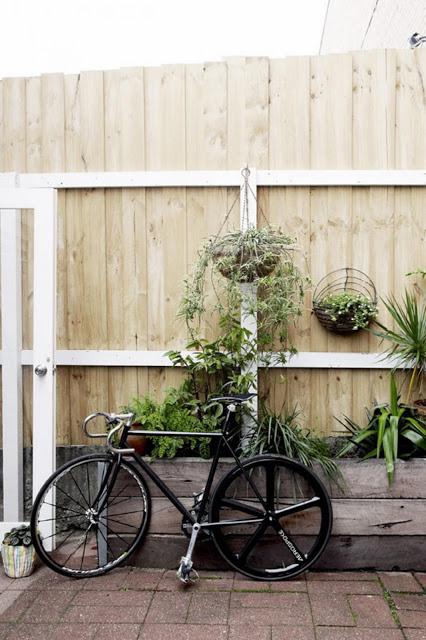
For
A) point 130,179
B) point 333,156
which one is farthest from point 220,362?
point 333,156

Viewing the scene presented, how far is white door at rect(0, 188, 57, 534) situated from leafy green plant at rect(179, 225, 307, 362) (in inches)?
30.6

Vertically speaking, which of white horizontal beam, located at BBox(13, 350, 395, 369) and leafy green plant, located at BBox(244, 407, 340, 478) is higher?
white horizontal beam, located at BBox(13, 350, 395, 369)

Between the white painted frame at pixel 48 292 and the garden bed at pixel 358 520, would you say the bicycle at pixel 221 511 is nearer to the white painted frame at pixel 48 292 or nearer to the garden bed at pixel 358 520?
the garden bed at pixel 358 520

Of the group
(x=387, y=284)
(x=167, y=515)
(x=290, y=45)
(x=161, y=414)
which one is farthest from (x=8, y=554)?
(x=290, y=45)

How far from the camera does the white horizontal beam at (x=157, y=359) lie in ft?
10.6

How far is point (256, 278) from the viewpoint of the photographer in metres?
2.94

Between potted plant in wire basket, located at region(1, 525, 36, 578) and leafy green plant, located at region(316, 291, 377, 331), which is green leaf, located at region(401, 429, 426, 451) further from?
potted plant in wire basket, located at region(1, 525, 36, 578)

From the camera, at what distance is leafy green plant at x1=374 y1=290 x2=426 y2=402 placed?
3068mm

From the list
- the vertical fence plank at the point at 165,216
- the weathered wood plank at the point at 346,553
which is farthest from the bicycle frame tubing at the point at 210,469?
the vertical fence plank at the point at 165,216

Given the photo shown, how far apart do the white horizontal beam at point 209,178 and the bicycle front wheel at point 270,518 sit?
1.62 metres

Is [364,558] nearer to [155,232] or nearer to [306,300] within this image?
[306,300]

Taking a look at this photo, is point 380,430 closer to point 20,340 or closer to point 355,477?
Answer: point 355,477

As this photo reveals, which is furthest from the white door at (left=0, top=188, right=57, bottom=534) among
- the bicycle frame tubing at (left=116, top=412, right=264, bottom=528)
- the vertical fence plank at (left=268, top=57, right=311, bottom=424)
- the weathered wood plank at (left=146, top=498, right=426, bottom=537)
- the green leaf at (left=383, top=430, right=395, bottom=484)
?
the green leaf at (left=383, top=430, right=395, bottom=484)

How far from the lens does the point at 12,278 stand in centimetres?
318
